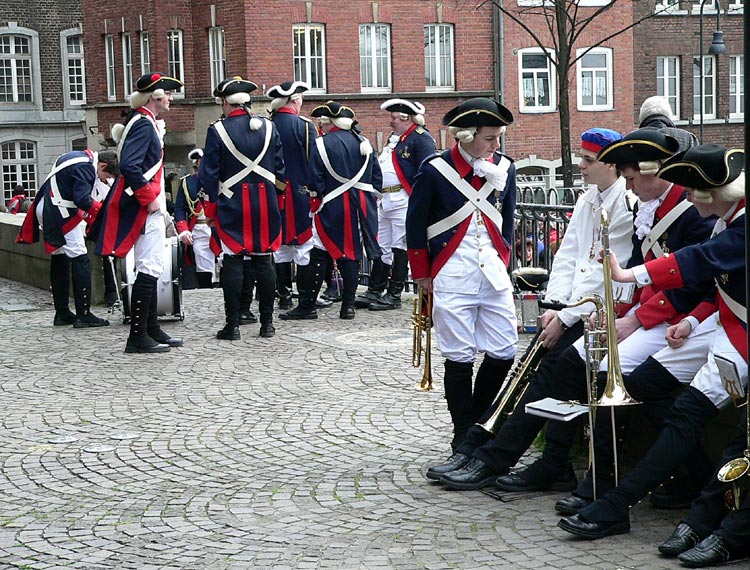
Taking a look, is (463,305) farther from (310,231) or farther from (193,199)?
(193,199)

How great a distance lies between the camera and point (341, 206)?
1366 centimetres

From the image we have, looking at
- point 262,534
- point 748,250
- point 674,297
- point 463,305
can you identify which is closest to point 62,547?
point 262,534

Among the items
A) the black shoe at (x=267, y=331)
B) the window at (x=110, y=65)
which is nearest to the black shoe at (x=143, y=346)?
the black shoe at (x=267, y=331)

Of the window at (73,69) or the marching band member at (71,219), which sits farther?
the window at (73,69)

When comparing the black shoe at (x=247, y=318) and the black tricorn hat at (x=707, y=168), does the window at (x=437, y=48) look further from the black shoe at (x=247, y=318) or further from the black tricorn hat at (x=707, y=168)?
the black tricorn hat at (x=707, y=168)

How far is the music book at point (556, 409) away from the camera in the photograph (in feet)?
20.5

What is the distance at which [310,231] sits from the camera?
13.8 meters

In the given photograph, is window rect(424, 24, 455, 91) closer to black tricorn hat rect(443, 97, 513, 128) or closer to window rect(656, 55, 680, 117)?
window rect(656, 55, 680, 117)

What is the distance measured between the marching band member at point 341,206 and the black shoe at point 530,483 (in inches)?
266

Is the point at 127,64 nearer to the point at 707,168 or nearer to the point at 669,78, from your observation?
the point at 669,78

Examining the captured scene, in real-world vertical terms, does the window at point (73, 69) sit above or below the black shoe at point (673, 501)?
above

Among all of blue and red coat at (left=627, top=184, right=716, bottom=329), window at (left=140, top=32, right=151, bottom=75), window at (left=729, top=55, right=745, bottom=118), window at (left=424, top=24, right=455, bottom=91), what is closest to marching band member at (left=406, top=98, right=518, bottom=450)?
blue and red coat at (left=627, top=184, right=716, bottom=329)

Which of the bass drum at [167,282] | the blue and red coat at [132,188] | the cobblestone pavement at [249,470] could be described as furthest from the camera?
the bass drum at [167,282]

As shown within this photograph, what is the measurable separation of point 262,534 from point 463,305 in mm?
1791
